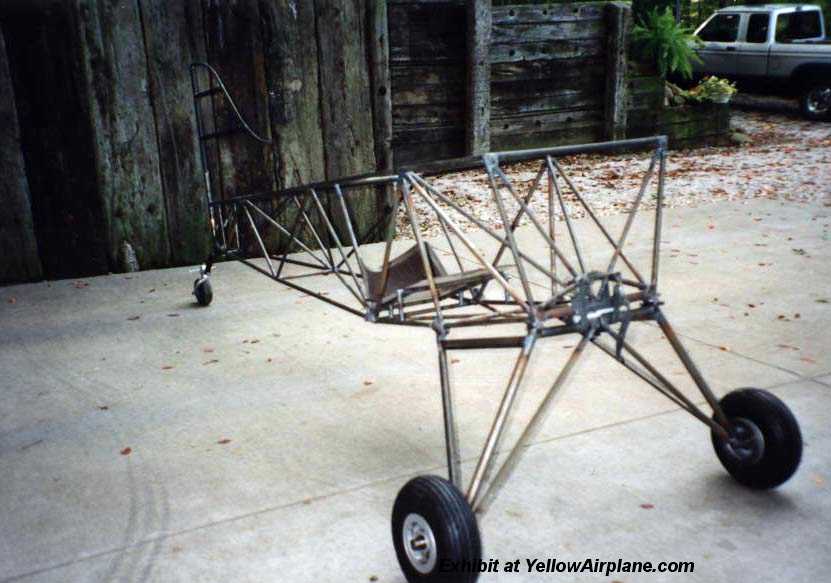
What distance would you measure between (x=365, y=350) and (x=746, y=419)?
236 centimetres

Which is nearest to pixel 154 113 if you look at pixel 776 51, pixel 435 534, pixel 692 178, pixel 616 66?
pixel 435 534

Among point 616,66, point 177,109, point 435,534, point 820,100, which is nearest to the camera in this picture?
point 435,534

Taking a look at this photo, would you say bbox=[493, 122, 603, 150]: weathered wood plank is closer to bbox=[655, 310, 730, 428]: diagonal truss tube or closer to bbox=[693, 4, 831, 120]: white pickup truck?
bbox=[693, 4, 831, 120]: white pickup truck

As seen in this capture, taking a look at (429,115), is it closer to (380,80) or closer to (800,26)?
(380,80)

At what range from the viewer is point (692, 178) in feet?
34.1

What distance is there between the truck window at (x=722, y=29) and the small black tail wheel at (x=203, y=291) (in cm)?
1490

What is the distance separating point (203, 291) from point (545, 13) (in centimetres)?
832

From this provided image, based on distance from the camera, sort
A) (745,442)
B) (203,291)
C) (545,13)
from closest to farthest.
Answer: (745,442) → (203,291) → (545,13)

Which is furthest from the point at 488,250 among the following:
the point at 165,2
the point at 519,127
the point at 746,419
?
the point at 519,127

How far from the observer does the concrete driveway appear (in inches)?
104

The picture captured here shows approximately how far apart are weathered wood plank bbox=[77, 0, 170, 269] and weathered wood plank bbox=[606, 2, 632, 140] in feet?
26.2

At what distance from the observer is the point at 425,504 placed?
234cm

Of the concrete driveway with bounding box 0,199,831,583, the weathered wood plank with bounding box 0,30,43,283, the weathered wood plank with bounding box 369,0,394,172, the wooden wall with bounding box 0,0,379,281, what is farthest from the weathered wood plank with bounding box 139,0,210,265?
the weathered wood plank with bounding box 369,0,394,172

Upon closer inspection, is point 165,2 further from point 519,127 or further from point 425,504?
point 519,127
